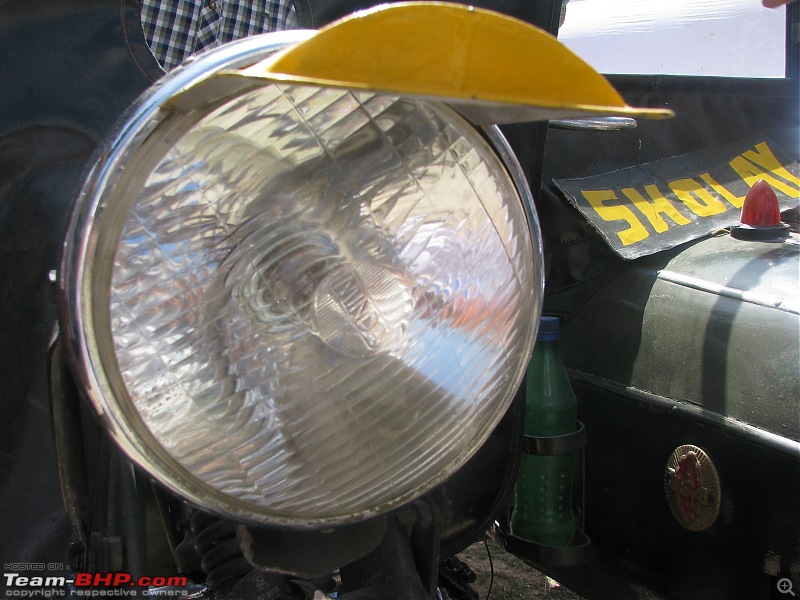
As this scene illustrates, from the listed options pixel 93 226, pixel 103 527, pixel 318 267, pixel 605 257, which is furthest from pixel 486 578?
pixel 93 226

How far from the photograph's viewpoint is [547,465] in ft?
4.77

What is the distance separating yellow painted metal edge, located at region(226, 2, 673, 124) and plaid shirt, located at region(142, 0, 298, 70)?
66 centimetres

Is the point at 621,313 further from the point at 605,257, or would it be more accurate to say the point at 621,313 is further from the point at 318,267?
the point at 318,267

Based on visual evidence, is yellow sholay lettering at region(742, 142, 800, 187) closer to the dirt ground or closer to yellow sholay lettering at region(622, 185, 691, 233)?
yellow sholay lettering at region(622, 185, 691, 233)

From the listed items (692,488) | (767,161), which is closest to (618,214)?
(767,161)

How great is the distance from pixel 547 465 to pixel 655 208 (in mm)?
578

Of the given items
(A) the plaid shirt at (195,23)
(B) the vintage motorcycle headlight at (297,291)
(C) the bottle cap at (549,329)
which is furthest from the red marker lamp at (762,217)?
(A) the plaid shirt at (195,23)

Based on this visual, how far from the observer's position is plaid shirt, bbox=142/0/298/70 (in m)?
1.18

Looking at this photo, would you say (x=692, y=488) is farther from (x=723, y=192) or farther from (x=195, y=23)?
(x=195, y=23)

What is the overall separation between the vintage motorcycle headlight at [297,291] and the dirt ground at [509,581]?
5.84 ft

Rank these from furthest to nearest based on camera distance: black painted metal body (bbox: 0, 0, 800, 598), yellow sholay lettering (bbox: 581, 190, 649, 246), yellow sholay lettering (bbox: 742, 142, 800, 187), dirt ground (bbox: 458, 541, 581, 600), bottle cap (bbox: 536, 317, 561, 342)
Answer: dirt ground (bbox: 458, 541, 581, 600)
yellow sholay lettering (bbox: 742, 142, 800, 187)
yellow sholay lettering (bbox: 581, 190, 649, 246)
bottle cap (bbox: 536, 317, 561, 342)
black painted metal body (bbox: 0, 0, 800, 598)

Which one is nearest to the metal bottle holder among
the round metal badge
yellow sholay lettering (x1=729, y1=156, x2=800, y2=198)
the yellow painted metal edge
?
the round metal badge

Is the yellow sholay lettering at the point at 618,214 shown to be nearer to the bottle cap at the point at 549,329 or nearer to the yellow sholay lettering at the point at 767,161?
the bottle cap at the point at 549,329

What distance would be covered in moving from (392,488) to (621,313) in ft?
2.52
